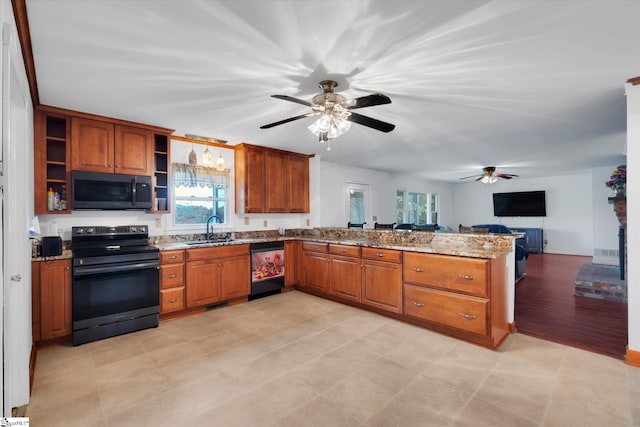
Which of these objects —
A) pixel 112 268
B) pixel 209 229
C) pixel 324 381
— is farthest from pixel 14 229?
pixel 209 229

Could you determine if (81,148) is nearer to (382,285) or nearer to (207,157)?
(207,157)

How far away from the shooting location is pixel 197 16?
1.64 meters

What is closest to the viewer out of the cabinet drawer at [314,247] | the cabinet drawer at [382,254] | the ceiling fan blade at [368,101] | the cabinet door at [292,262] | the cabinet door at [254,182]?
the ceiling fan blade at [368,101]

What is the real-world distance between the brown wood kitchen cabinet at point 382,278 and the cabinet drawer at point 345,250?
12cm

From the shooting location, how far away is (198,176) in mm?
4355

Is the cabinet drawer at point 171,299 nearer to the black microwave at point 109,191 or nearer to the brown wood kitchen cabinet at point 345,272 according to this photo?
the black microwave at point 109,191

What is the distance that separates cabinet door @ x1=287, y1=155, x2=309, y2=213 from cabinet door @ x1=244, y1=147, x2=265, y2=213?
1.76 feet

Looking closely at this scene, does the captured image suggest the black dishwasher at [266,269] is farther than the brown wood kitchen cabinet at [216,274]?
Yes

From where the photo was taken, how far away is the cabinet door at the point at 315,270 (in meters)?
4.27

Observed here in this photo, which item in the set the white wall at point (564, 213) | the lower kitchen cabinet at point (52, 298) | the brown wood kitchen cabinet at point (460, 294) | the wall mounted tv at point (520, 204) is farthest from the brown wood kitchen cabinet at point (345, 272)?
the wall mounted tv at point (520, 204)

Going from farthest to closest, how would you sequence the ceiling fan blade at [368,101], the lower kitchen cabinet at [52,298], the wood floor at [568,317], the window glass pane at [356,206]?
the window glass pane at [356,206], the wood floor at [568,317], the lower kitchen cabinet at [52,298], the ceiling fan blade at [368,101]

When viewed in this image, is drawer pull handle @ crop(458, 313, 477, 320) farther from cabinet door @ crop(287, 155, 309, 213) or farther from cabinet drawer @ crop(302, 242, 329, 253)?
cabinet door @ crop(287, 155, 309, 213)

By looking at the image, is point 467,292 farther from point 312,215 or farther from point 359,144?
point 312,215

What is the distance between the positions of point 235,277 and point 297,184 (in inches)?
78.6
